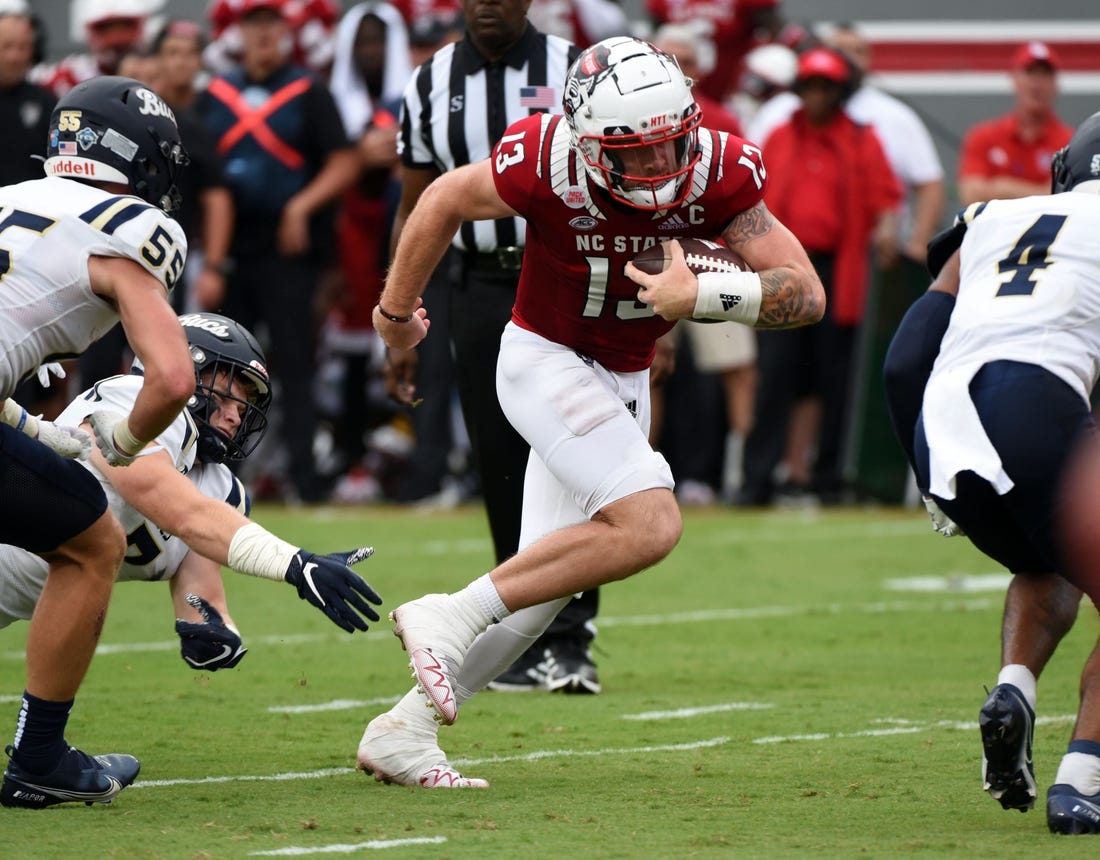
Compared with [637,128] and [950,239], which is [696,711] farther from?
[637,128]

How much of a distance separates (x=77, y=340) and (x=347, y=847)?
1.32 meters

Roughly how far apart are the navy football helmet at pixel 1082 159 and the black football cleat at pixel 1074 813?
143cm

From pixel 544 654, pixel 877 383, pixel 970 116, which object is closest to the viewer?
pixel 544 654

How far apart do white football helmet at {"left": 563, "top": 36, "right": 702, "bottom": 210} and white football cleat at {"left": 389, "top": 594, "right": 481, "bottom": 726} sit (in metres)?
1.11

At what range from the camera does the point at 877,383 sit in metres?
12.3

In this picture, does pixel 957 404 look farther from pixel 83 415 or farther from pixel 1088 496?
pixel 83 415

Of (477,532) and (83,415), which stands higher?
(83,415)

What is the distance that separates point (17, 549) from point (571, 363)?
1511 millimetres

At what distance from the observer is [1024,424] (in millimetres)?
4305

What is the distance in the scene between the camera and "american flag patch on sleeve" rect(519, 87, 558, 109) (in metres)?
6.62

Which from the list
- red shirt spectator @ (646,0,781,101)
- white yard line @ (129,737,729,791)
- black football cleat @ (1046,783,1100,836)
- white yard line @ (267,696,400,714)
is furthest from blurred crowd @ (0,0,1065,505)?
black football cleat @ (1046,783,1100,836)

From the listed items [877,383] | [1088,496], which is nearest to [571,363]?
[1088,496]

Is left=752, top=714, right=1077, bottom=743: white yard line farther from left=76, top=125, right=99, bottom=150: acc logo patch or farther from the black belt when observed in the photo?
left=76, top=125, right=99, bottom=150: acc logo patch

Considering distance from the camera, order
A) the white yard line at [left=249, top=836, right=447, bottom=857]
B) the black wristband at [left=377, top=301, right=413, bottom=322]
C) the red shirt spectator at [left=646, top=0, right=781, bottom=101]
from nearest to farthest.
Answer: the white yard line at [left=249, top=836, right=447, bottom=857], the black wristband at [left=377, top=301, right=413, bottom=322], the red shirt spectator at [left=646, top=0, right=781, bottom=101]
